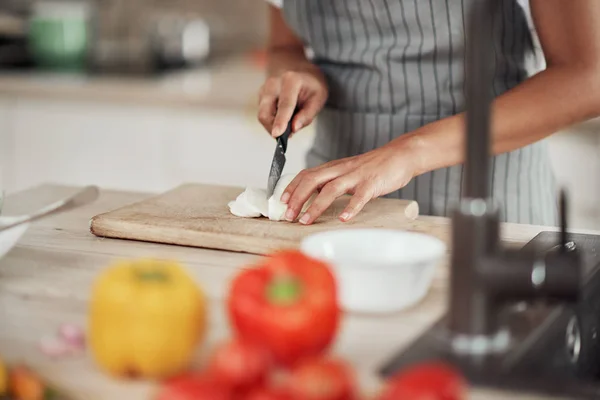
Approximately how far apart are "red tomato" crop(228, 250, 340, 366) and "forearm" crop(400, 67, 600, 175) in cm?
60

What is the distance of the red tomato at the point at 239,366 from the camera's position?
2.18 ft

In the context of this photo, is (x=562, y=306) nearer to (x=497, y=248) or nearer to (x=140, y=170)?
(x=497, y=248)

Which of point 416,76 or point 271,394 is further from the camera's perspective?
point 416,76

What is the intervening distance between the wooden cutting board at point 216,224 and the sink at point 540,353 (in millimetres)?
328

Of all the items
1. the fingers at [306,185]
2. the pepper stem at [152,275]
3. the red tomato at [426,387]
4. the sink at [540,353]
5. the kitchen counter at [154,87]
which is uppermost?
the kitchen counter at [154,87]

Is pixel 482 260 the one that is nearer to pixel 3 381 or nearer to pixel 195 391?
pixel 195 391

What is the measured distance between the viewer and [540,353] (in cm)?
84

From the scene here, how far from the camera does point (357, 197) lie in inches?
49.7

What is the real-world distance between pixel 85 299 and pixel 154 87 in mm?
1812

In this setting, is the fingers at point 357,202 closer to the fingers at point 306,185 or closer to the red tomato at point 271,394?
the fingers at point 306,185

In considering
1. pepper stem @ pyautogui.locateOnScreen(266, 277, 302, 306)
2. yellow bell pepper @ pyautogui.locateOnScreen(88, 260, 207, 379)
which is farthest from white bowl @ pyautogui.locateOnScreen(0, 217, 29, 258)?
pepper stem @ pyautogui.locateOnScreen(266, 277, 302, 306)

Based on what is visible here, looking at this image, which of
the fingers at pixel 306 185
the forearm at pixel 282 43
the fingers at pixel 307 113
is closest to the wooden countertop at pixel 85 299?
the fingers at pixel 306 185

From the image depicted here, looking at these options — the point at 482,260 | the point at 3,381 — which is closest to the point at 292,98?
the point at 482,260

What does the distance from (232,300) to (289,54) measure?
115 cm
